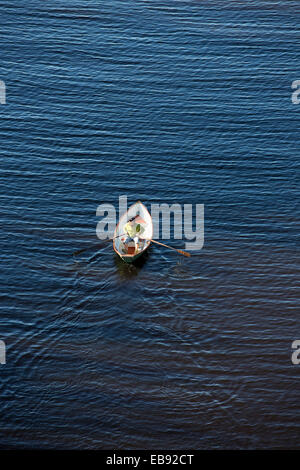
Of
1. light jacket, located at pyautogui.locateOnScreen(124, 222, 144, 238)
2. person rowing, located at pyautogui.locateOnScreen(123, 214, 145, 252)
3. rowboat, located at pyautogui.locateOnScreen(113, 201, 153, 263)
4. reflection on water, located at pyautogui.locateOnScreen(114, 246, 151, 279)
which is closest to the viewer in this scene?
reflection on water, located at pyautogui.locateOnScreen(114, 246, 151, 279)

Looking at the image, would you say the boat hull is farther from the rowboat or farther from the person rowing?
the person rowing

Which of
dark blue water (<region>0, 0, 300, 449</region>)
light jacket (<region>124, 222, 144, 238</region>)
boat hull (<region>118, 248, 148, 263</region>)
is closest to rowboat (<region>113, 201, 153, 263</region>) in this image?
boat hull (<region>118, 248, 148, 263</region>)

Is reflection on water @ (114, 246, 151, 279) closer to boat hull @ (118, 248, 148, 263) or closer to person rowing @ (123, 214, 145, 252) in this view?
boat hull @ (118, 248, 148, 263)

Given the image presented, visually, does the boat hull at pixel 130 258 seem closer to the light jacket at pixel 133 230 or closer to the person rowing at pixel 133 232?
the person rowing at pixel 133 232

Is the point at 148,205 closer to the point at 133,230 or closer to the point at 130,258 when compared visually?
the point at 133,230

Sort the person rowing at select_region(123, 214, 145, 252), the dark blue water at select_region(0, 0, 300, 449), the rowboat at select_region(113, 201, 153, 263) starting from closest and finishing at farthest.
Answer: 1. the dark blue water at select_region(0, 0, 300, 449)
2. the rowboat at select_region(113, 201, 153, 263)
3. the person rowing at select_region(123, 214, 145, 252)

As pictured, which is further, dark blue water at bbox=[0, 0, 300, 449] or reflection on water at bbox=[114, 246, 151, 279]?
reflection on water at bbox=[114, 246, 151, 279]

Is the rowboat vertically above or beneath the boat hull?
above
